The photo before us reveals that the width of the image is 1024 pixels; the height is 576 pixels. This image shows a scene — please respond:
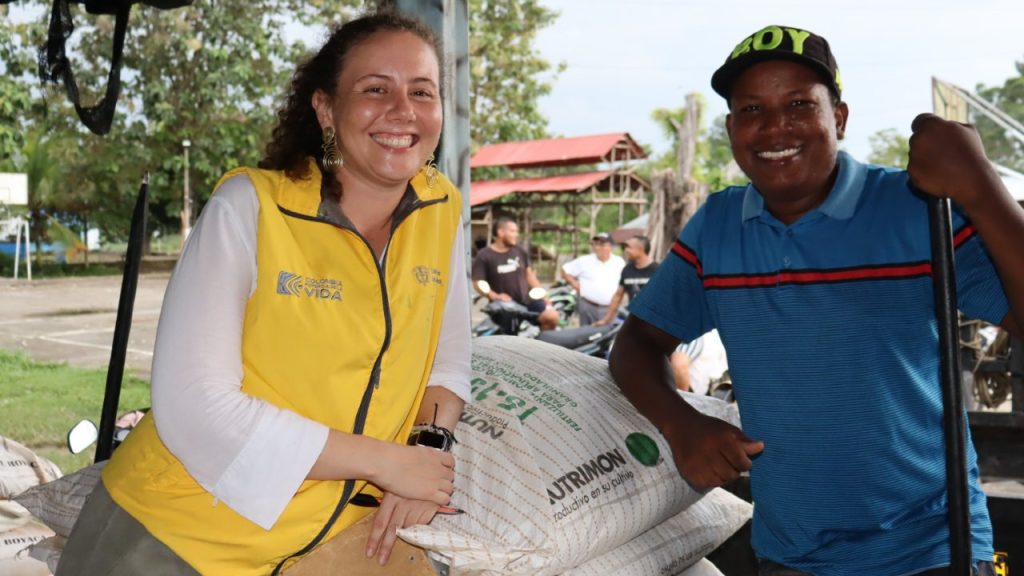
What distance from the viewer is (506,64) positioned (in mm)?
20953

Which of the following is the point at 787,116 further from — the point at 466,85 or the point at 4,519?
the point at 4,519

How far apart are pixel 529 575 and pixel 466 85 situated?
1.37 m

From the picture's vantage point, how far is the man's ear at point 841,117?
1.66 m

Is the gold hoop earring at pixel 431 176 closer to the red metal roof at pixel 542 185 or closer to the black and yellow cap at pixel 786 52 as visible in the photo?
the black and yellow cap at pixel 786 52

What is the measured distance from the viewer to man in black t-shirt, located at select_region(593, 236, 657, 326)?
782cm

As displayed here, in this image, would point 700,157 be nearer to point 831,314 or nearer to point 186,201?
point 186,201

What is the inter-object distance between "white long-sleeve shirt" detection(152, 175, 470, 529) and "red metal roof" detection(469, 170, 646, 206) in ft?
68.4

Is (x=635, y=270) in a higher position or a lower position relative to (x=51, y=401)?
higher

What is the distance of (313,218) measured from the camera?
55.4 inches

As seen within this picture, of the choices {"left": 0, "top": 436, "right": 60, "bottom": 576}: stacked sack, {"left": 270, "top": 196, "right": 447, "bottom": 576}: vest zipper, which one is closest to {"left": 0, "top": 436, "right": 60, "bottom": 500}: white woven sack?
{"left": 0, "top": 436, "right": 60, "bottom": 576}: stacked sack

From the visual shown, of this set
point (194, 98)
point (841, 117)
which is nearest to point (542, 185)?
point (194, 98)

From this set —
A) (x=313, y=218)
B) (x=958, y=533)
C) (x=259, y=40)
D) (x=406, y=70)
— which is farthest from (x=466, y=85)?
(x=259, y=40)

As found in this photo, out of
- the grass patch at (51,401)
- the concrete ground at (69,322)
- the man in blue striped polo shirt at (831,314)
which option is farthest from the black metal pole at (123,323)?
the concrete ground at (69,322)

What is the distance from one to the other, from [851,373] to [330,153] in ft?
3.14
